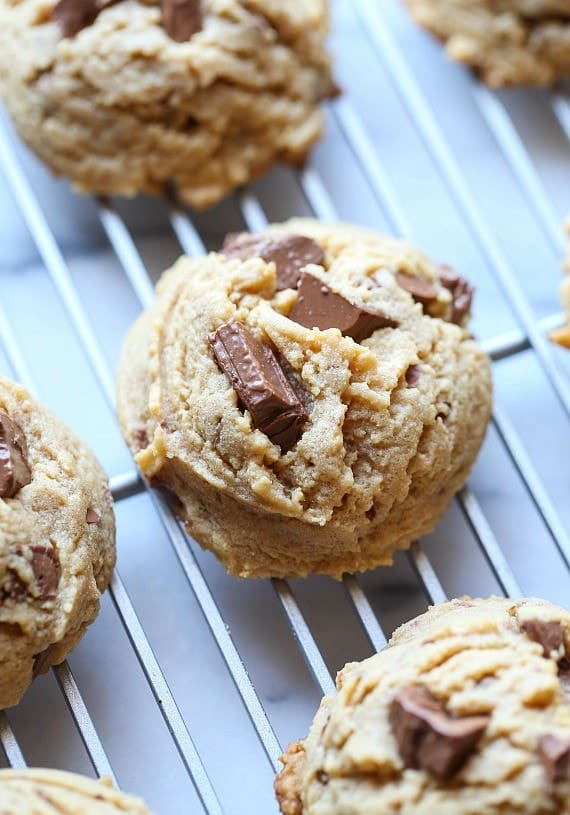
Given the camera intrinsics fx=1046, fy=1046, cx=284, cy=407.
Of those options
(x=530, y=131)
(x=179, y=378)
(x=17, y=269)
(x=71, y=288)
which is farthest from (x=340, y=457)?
(x=530, y=131)

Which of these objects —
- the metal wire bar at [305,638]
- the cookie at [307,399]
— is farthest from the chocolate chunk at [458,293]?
the metal wire bar at [305,638]

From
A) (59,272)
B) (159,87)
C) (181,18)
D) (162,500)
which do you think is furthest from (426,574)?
(181,18)

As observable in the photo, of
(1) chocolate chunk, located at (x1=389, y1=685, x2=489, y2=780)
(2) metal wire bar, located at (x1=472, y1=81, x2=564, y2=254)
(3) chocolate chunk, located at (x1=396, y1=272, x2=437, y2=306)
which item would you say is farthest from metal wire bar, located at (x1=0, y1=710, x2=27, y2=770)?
(2) metal wire bar, located at (x1=472, y1=81, x2=564, y2=254)

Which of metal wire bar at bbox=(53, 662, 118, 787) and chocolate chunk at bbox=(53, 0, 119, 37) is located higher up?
chocolate chunk at bbox=(53, 0, 119, 37)

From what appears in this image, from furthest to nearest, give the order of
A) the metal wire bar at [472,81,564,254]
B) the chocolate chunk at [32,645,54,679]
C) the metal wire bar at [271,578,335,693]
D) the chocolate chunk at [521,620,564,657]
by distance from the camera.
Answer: the metal wire bar at [472,81,564,254], the metal wire bar at [271,578,335,693], the chocolate chunk at [32,645,54,679], the chocolate chunk at [521,620,564,657]

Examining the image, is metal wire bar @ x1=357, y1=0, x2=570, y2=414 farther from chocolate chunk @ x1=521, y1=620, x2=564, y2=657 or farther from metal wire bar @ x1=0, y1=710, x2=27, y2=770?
metal wire bar @ x1=0, y1=710, x2=27, y2=770
